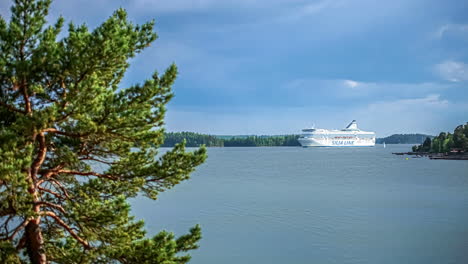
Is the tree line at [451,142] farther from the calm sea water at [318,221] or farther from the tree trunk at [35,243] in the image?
the tree trunk at [35,243]

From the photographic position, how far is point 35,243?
279 inches

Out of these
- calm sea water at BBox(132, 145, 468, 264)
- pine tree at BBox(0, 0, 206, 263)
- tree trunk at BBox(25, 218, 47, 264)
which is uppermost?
pine tree at BBox(0, 0, 206, 263)

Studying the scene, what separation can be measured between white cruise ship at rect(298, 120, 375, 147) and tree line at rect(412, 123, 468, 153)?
2415 inches

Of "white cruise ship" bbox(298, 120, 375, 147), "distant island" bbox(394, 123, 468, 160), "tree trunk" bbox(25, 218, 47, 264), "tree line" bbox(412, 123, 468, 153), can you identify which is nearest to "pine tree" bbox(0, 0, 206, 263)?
"tree trunk" bbox(25, 218, 47, 264)

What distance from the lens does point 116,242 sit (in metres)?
6.95

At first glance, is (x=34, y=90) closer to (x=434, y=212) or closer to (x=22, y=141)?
(x=22, y=141)

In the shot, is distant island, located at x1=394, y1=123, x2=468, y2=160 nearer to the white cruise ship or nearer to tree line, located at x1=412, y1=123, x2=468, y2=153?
tree line, located at x1=412, y1=123, x2=468, y2=153

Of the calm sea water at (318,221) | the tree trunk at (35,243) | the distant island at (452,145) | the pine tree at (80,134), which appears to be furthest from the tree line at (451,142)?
the tree trunk at (35,243)

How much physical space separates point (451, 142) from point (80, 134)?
3883 inches

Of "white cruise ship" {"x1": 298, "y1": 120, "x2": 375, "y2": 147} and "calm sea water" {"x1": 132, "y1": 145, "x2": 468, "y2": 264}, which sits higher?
"white cruise ship" {"x1": 298, "y1": 120, "x2": 375, "y2": 147}

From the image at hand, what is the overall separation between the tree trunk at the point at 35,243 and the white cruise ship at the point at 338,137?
164 metres

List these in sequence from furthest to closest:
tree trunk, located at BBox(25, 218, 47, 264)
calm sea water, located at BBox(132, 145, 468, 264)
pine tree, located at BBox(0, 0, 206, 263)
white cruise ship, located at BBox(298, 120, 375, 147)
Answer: white cruise ship, located at BBox(298, 120, 375, 147) → calm sea water, located at BBox(132, 145, 468, 264) → tree trunk, located at BBox(25, 218, 47, 264) → pine tree, located at BBox(0, 0, 206, 263)

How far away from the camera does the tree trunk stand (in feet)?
23.1

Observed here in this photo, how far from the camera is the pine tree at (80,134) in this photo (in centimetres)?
595
